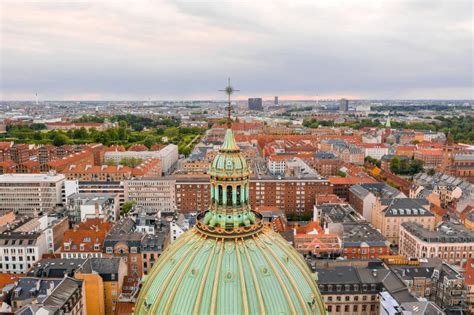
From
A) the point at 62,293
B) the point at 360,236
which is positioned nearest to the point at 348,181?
the point at 360,236

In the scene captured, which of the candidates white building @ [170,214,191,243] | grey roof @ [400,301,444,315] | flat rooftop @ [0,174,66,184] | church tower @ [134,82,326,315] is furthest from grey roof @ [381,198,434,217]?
flat rooftop @ [0,174,66,184]

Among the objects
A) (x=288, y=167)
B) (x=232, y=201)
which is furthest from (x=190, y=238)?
(x=288, y=167)

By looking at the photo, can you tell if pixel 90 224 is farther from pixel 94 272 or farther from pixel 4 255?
pixel 94 272

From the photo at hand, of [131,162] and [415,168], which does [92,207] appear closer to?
[131,162]

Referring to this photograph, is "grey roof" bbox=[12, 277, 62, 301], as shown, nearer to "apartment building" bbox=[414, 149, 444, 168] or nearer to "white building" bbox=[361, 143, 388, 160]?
"apartment building" bbox=[414, 149, 444, 168]

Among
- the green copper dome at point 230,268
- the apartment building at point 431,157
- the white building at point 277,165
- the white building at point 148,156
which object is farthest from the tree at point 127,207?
the apartment building at point 431,157

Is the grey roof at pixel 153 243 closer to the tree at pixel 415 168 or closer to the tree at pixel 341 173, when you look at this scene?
the tree at pixel 341 173
